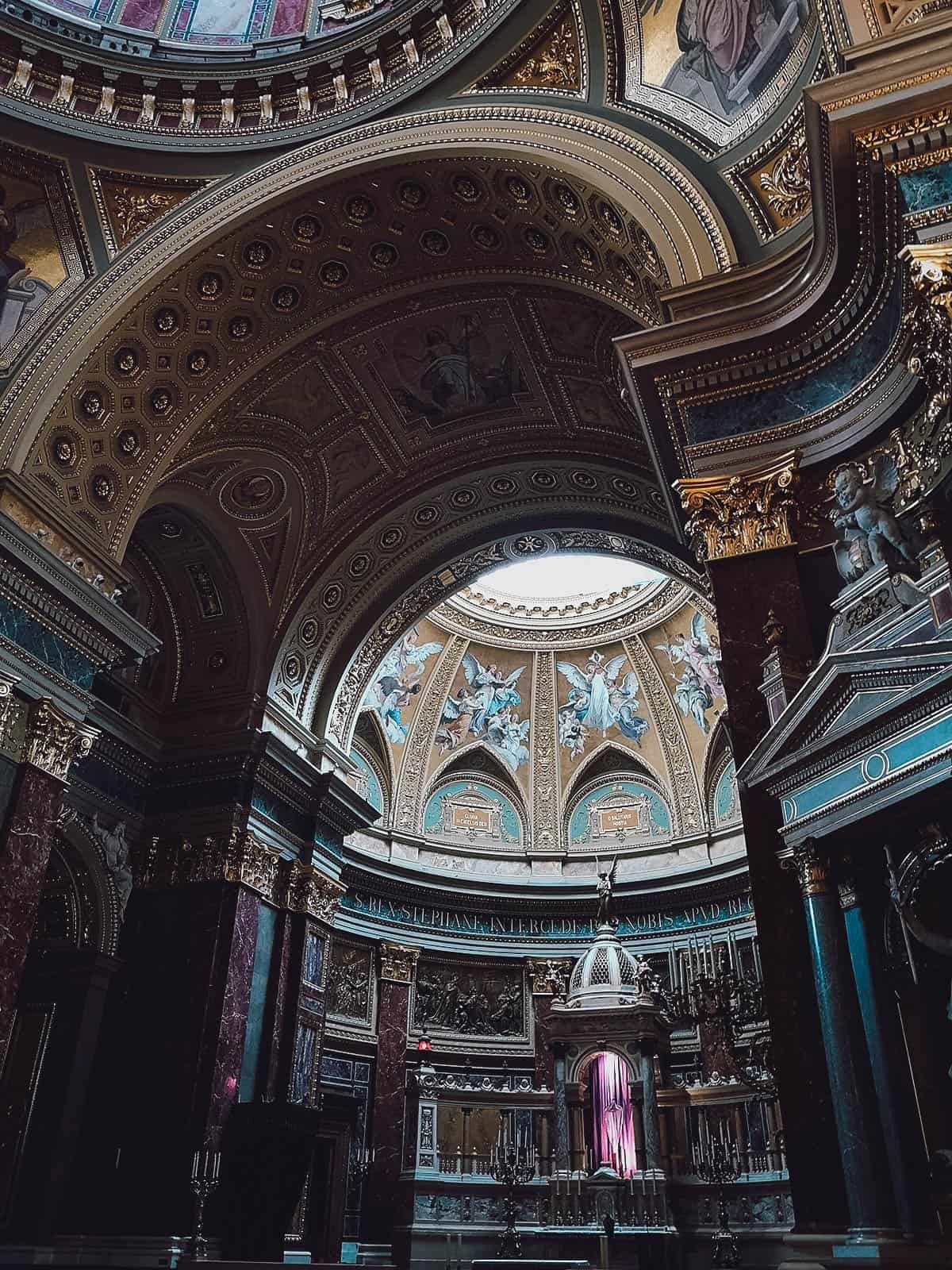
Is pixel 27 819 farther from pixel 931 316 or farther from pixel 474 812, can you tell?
pixel 474 812

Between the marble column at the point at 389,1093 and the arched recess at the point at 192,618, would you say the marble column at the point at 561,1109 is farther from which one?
the arched recess at the point at 192,618

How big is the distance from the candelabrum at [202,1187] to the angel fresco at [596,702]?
12693 millimetres

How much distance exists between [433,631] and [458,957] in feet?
22.9

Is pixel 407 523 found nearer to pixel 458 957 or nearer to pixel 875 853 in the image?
pixel 458 957

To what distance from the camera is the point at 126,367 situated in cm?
1150

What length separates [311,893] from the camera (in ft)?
46.5

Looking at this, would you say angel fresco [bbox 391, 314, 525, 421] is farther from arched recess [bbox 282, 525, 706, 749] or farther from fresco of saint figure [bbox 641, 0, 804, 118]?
fresco of saint figure [bbox 641, 0, 804, 118]

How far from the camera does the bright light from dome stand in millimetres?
22719

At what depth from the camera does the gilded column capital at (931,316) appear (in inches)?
222

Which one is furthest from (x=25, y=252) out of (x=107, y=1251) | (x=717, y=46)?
(x=107, y=1251)

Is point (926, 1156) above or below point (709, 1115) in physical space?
below

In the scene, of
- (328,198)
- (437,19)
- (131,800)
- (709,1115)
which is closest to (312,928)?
(131,800)

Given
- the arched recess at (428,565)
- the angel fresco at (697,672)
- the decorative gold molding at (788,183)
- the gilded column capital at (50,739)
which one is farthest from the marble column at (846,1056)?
the angel fresco at (697,672)

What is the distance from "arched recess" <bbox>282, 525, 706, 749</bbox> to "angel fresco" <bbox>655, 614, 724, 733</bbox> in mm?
6260
